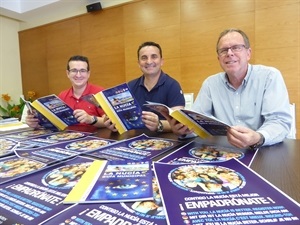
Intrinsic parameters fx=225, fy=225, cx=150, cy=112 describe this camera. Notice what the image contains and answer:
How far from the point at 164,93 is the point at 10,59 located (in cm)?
432

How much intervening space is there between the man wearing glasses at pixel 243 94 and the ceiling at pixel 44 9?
2.80 metres

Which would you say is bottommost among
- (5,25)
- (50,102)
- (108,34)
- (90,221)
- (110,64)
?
(90,221)

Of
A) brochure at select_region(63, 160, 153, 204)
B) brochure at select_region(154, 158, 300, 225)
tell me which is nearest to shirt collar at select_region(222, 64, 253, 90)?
brochure at select_region(154, 158, 300, 225)

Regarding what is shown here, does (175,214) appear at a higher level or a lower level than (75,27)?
lower

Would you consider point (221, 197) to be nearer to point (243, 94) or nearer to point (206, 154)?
point (206, 154)

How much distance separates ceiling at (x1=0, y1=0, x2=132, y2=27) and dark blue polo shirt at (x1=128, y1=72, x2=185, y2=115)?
2.34 m

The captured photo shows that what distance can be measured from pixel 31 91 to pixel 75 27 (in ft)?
5.79

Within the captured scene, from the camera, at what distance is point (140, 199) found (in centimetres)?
50

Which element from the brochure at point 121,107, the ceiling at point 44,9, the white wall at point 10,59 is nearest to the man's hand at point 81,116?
the brochure at point 121,107

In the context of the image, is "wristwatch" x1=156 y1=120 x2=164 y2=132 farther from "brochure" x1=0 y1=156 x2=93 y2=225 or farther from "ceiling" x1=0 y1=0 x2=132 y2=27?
"ceiling" x1=0 y1=0 x2=132 y2=27

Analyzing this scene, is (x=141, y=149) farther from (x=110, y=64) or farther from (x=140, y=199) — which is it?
(x=110, y=64)

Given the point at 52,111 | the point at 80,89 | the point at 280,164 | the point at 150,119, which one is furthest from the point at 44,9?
the point at 280,164

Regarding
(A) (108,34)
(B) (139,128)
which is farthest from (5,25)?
(B) (139,128)

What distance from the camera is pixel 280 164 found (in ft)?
2.33
